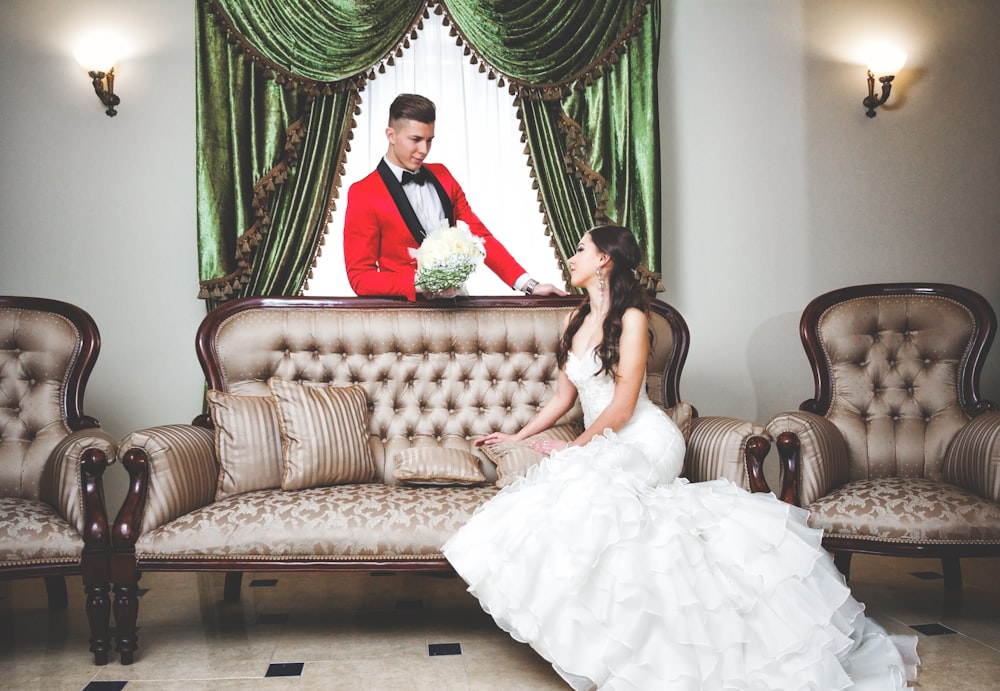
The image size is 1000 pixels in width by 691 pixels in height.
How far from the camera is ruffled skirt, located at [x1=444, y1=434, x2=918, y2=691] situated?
6.77 feet

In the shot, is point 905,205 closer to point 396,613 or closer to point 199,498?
point 396,613

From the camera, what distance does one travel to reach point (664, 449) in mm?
2812

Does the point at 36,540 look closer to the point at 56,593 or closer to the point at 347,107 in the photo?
the point at 56,593

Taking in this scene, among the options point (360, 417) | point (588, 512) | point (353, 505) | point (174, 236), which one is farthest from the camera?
point (174, 236)

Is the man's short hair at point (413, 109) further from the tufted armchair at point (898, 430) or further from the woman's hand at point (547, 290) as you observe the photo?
the tufted armchair at point (898, 430)

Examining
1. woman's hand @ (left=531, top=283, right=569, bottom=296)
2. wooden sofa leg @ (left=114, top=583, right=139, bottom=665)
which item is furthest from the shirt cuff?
wooden sofa leg @ (left=114, top=583, right=139, bottom=665)

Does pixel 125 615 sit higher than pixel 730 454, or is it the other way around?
pixel 730 454

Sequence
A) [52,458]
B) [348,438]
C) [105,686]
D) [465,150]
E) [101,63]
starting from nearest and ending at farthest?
[105,686], [52,458], [348,438], [101,63], [465,150]

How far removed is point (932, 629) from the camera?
2834 millimetres

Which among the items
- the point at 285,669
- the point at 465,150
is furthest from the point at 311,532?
the point at 465,150

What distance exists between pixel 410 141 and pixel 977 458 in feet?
8.19

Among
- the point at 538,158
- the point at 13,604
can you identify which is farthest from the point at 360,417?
the point at 538,158

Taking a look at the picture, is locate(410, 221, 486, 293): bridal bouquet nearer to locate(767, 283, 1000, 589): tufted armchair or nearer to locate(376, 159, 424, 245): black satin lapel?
locate(376, 159, 424, 245): black satin lapel

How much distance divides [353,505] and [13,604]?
5.43 feet
